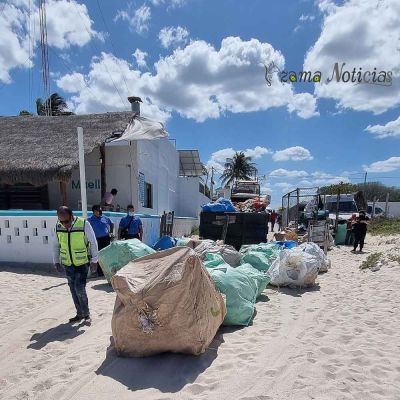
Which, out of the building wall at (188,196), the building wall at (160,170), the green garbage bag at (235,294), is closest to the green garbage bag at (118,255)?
the green garbage bag at (235,294)

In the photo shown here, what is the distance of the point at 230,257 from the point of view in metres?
6.93

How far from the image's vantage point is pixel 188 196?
71.6 ft

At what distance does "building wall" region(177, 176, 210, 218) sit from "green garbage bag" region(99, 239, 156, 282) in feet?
50.7

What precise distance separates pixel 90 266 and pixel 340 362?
3.11 m

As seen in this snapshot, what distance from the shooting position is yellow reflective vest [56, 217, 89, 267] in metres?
4.36

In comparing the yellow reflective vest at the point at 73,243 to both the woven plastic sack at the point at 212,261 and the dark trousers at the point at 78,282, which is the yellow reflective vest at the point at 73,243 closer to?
the dark trousers at the point at 78,282

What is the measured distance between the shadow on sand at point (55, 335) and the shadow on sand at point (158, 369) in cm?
94

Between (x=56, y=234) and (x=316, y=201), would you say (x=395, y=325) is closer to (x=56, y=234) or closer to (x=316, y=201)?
(x=56, y=234)

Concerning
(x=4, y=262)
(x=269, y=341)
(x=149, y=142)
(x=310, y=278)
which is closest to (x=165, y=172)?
(x=149, y=142)

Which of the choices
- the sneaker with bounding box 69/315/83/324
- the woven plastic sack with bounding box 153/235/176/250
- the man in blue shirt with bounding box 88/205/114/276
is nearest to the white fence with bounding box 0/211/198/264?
the man in blue shirt with bounding box 88/205/114/276

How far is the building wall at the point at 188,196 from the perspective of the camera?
21.6 meters

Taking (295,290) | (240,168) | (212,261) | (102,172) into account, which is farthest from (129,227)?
(240,168)

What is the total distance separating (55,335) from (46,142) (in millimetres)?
9086

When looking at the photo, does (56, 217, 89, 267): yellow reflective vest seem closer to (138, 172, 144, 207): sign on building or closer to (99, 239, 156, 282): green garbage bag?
Answer: (99, 239, 156, 282): green garbage bag
